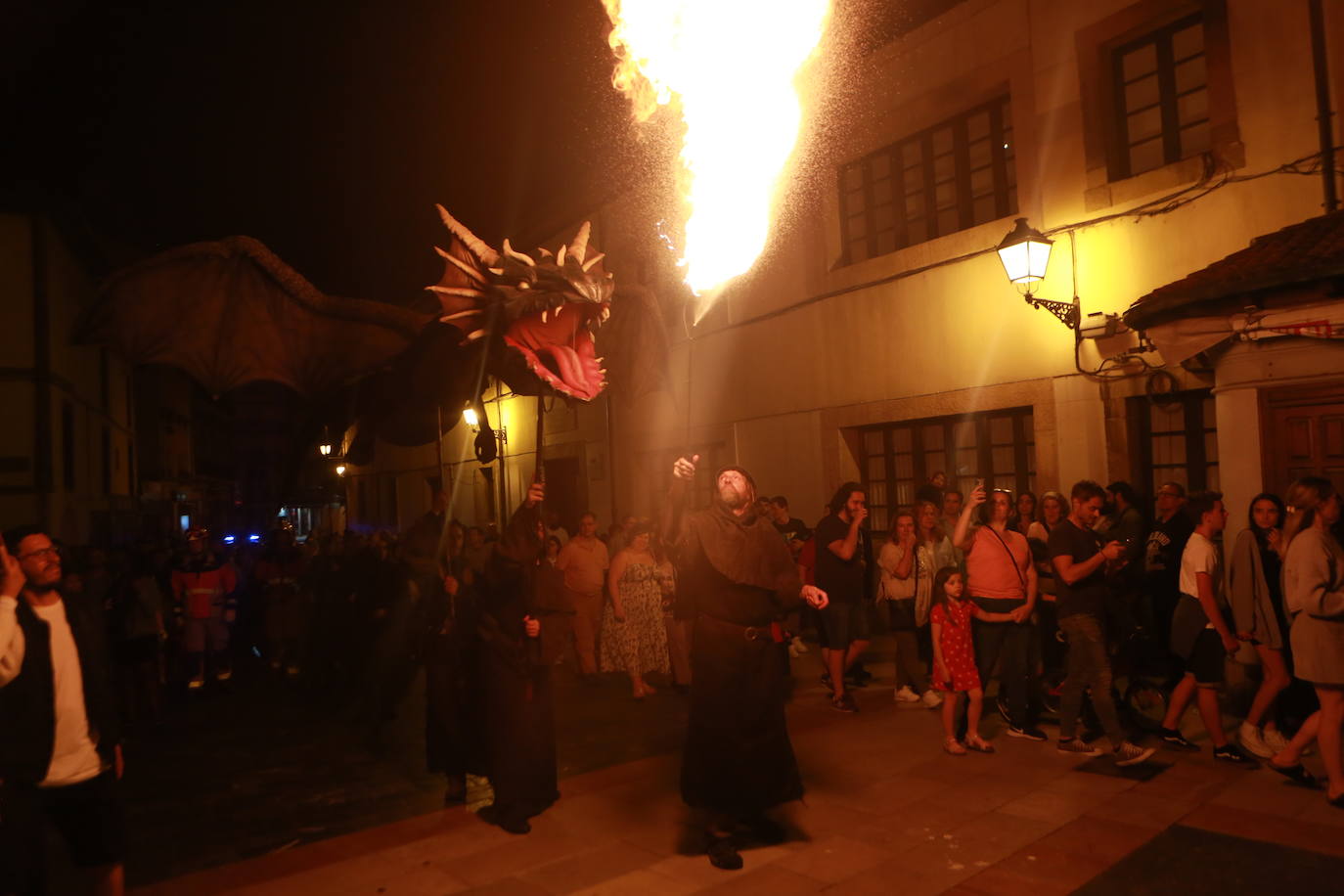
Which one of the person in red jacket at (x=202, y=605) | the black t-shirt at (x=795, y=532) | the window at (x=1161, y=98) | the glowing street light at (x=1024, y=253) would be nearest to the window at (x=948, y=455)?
the black t-shirt at (x=795, y=532)

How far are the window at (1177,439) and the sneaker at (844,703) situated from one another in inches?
175

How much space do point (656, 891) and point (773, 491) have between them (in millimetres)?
10556

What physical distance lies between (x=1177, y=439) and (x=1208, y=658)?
4520mm

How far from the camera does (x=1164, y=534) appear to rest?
7703 millimetres

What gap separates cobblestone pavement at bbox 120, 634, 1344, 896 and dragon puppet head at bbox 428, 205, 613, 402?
2.48 metres

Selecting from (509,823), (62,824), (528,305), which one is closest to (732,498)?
(528,305)

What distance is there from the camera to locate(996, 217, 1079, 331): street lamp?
1013 cm

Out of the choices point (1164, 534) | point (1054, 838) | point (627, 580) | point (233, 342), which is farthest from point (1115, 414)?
point (233, 342)

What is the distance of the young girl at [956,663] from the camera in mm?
6598

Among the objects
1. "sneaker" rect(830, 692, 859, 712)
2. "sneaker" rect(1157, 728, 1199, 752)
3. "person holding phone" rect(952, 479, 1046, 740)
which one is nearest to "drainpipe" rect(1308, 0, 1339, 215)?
"person holding phone" rect(952, 479, 1046, 740)

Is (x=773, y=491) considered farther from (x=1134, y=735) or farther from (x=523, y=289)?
(x=523, y=289)

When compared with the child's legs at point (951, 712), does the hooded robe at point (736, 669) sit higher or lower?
higher

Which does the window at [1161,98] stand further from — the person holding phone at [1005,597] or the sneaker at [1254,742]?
the sneaker at [1254,742]

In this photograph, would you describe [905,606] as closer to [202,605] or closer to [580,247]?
[580,247]
